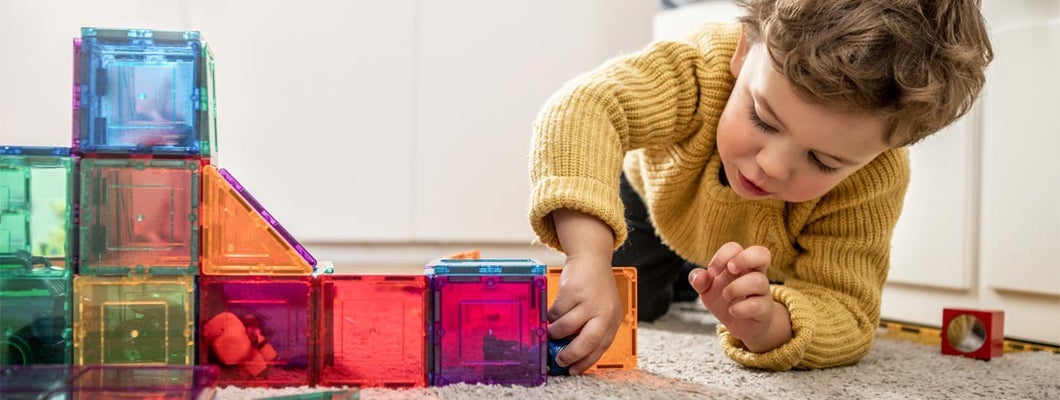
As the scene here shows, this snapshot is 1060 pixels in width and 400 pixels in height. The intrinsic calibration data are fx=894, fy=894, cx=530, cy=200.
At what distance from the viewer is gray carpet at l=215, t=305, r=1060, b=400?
24.3 inches

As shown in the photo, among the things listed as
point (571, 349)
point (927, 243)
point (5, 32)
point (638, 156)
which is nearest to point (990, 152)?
point (927, 243)

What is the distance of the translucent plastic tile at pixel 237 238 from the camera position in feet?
2.07

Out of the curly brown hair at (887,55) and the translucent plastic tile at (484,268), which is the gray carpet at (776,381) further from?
the curly brown hair at (887,55)

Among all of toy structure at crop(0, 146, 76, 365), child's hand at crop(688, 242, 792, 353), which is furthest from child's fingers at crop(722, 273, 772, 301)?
toy structure at crop(0, 146, 76, 365)

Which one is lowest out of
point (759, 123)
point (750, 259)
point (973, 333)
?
point (973, 333)

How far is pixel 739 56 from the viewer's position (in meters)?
0.87

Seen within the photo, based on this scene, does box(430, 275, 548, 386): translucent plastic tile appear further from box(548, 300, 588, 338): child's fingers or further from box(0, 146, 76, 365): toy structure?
box(0, 146, 76, 365): toy structure

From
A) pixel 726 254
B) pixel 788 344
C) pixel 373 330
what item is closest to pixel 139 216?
pixel 373 330

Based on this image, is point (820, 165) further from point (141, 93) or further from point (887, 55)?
point (141, 93)

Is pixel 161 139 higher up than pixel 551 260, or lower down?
higher up

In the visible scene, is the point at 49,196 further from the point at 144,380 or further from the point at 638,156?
the point at 638,156

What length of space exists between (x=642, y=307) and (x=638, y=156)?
0.21 meters

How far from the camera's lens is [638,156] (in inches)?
44.4

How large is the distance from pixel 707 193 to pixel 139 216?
0.56m
